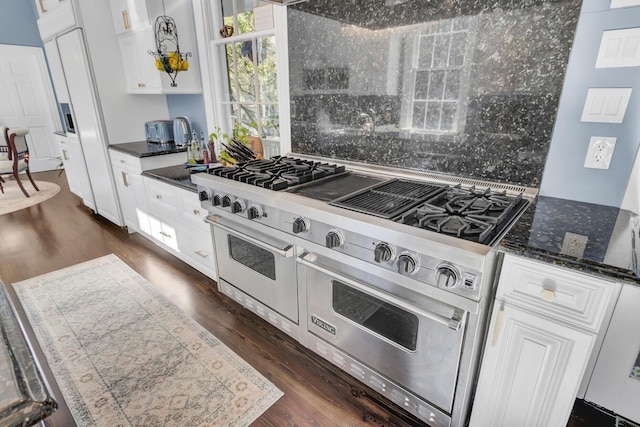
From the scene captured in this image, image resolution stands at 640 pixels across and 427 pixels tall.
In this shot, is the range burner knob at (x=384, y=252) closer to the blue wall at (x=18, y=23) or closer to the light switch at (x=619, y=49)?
the light switch at (x=619, y=49)

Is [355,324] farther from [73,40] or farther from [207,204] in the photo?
[73,40]

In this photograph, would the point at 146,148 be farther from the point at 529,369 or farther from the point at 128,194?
the point at 529,369

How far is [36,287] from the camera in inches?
103

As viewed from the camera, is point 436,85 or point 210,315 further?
point 210,315

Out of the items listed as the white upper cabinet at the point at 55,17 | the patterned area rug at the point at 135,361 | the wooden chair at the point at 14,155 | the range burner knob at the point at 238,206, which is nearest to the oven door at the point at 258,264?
the range burner knob at the point at 238,206

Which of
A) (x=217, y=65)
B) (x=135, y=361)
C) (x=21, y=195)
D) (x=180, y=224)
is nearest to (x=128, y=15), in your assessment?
(x=217, y=65)

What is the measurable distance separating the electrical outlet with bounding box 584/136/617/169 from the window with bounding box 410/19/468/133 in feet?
1.79

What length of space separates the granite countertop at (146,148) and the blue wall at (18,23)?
186 inches

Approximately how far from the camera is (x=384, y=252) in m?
1.23

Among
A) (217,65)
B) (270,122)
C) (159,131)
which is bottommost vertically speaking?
(159,131)

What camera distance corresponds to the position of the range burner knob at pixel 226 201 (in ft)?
6.11

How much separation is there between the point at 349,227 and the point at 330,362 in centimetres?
89

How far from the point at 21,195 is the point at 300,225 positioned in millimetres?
5574

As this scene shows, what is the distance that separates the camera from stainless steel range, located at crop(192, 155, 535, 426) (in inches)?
44.8
